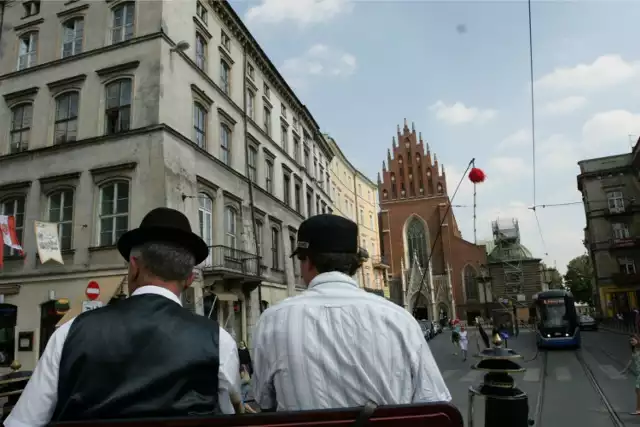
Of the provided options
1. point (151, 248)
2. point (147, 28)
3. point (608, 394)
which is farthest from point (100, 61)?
point (608, 394)

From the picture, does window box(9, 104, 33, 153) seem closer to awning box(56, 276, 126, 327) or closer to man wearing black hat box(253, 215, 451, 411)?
awning box(56, 276, 126, 327)

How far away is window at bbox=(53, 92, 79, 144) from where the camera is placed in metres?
17.8

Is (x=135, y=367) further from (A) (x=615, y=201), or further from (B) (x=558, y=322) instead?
(A) (x=615, y=201)

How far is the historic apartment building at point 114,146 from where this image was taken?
637 inches

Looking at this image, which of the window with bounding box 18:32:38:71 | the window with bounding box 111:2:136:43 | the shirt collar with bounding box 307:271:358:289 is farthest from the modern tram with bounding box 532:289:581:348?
the window with bounding box 18:32:38:71

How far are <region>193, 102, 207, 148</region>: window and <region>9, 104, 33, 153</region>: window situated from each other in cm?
665

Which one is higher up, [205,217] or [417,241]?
[417,241]

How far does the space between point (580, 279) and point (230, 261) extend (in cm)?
7151

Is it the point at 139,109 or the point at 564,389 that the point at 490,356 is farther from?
the point at 139,109

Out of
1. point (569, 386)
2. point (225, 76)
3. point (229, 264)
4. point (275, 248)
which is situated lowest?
point (569, 386)

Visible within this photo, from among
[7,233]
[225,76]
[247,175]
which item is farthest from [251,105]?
[7,233]

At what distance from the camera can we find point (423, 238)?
5959 cm

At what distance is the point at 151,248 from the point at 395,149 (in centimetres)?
6328

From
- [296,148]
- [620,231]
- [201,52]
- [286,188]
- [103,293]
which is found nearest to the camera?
[103,293]
